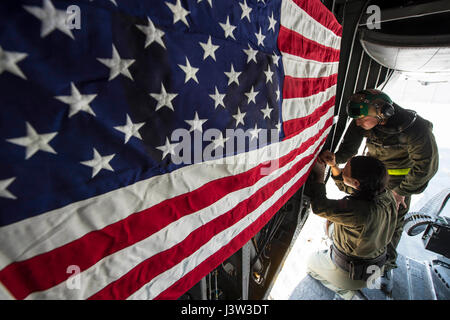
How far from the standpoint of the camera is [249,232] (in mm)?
1253

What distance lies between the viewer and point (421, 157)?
203 centimetres

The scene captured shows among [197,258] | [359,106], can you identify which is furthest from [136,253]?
[359,106]

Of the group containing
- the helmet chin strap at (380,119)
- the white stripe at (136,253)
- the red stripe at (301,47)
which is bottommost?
the white stripe at (136,253)

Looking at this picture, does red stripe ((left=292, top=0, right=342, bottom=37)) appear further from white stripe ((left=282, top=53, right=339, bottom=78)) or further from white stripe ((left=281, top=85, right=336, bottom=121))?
white stripe ((left=281, top=85, right=336, bottom=121))

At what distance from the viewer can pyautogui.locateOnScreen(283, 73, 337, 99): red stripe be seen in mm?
1292

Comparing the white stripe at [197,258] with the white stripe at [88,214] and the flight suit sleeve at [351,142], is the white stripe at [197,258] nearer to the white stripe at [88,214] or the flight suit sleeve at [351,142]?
the white stripe at [88,214]

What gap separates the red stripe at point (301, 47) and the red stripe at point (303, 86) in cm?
17

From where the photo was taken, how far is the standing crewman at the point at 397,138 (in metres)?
1.89

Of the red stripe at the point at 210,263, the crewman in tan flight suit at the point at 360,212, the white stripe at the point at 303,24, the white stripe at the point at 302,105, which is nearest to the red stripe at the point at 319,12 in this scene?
the white stripe at the point at 303,24

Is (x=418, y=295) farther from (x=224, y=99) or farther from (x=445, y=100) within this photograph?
(x=445, y=100)

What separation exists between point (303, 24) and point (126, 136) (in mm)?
1479

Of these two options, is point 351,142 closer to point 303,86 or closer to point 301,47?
point 303,86

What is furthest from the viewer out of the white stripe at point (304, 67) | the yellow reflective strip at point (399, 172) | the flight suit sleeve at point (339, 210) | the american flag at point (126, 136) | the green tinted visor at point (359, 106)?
the yellow reflective strip at point (399, 172)

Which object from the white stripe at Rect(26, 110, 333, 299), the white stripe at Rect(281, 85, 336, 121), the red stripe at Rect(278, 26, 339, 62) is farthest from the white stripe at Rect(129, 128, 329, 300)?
the red stripe at Rect(278, 26, 339, 62)
